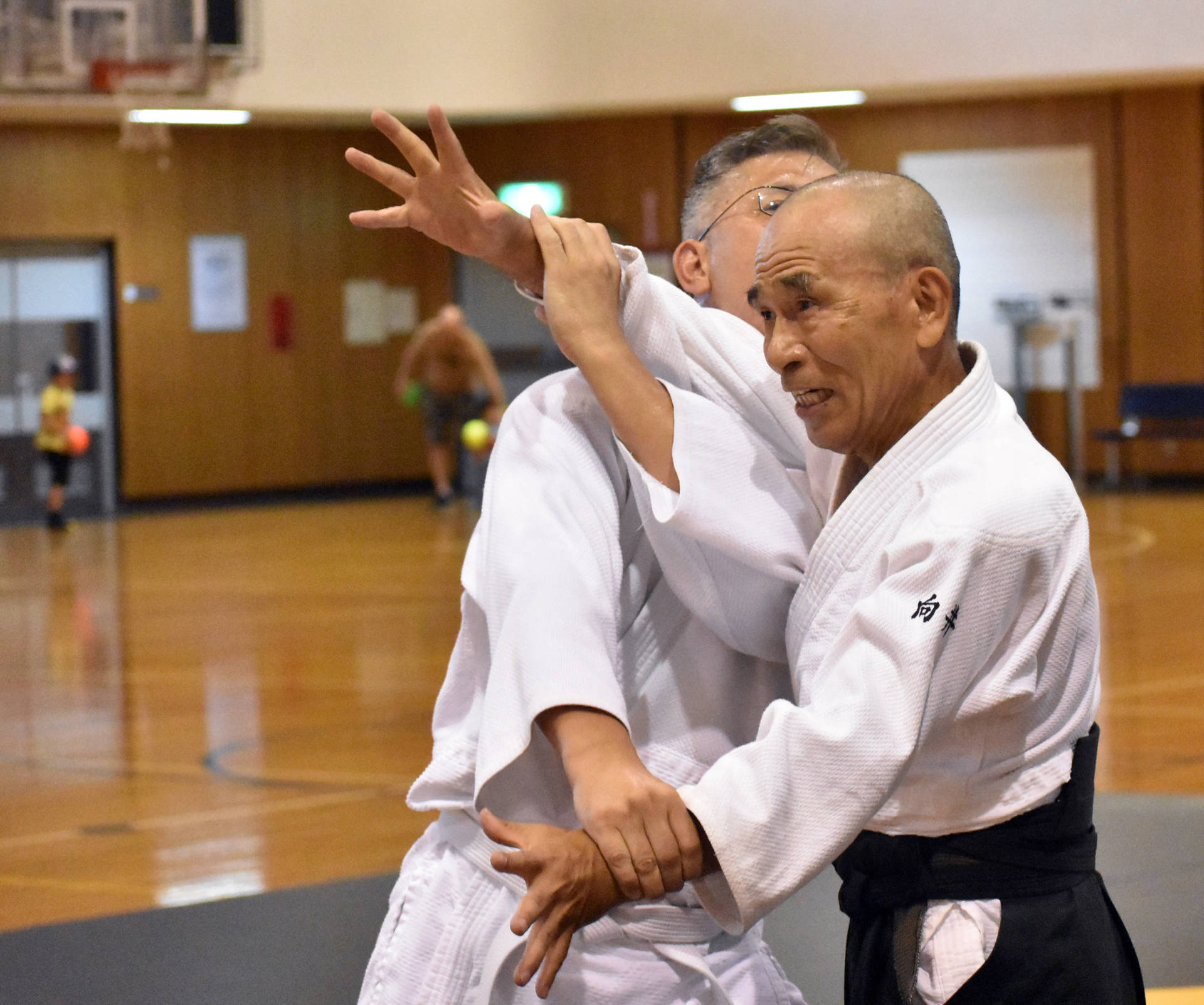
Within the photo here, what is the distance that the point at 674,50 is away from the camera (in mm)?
11344

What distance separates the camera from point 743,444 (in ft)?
4.64

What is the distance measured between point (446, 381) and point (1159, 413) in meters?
5.51

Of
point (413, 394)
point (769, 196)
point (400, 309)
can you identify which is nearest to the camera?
point (769, 196)

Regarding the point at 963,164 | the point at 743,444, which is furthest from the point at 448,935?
the point at 963,164

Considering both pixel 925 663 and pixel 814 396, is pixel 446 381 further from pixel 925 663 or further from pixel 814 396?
pixel 925 663

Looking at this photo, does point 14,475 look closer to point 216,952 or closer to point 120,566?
point 120,566

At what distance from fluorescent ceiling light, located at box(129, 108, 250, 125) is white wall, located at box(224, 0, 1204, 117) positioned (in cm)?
42

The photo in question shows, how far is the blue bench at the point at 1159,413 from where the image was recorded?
1155 cm

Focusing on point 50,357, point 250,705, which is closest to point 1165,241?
point 50,357

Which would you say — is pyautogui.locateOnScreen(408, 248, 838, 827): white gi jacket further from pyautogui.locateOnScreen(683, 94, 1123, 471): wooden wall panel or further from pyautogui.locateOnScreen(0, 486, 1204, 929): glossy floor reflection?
pyautogui.locateOnScreen(683, 94, 1123, 471): wooden wall panel

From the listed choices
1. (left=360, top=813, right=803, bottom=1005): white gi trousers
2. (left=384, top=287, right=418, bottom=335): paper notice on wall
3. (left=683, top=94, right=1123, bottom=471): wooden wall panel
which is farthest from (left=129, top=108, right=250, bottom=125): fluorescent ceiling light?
(left=360, top=813, right=803, bottom=1005): white gi trousers

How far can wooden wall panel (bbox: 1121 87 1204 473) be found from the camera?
39.4 feet

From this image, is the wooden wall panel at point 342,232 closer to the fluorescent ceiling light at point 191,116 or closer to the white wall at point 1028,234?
the white wall at point 1028,234

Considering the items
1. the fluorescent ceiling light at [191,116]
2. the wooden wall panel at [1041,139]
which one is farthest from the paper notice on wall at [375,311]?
the wooden wall panel at [1041,139]
